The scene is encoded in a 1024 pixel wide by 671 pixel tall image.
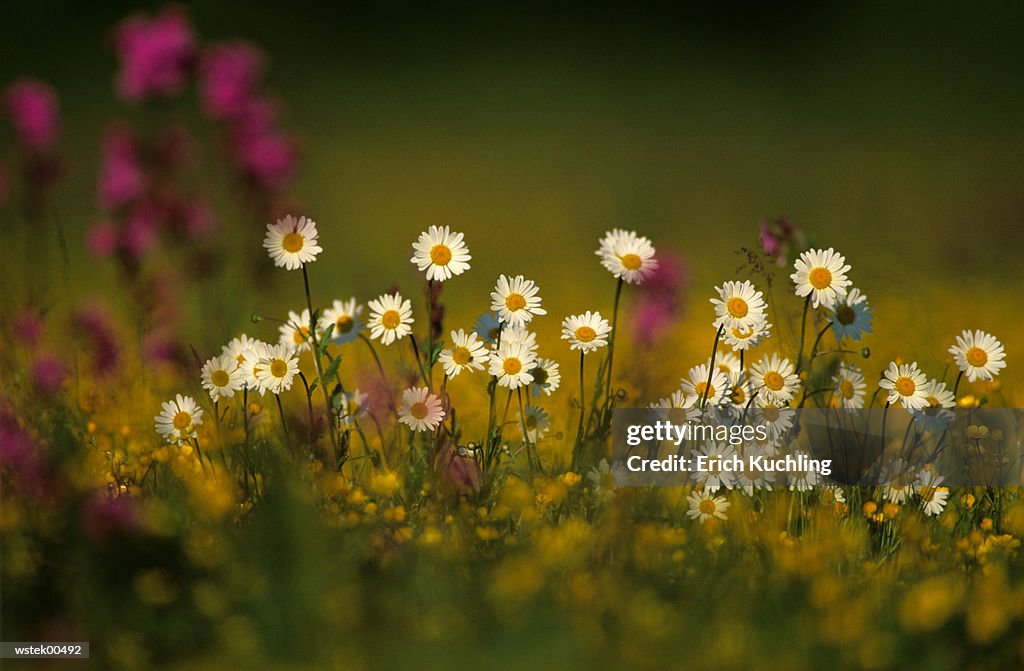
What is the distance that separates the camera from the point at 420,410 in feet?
7.61

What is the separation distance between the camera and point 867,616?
1.86 m

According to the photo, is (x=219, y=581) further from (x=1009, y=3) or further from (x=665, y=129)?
(x=1009, y=3)

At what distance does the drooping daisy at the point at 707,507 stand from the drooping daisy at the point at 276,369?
93 cm

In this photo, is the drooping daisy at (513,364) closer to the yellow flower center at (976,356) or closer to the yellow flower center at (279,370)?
the yellow flower center at (279,370)

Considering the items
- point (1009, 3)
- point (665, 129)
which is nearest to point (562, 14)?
point (665, 129)

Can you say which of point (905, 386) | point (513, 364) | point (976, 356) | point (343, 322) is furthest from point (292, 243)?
point (976, 356)

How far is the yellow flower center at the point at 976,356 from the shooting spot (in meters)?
2.36

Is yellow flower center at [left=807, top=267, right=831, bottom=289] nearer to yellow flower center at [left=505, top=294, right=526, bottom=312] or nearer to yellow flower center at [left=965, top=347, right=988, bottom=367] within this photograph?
yellow flower center at [left=965, top=347, right=988, bottom=367]

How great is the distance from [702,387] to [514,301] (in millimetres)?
486

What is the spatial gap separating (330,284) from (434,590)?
480cm

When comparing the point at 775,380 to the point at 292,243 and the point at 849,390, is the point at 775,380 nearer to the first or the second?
the point at 849,390

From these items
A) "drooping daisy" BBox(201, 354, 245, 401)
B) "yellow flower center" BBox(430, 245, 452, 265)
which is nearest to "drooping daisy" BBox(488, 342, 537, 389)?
"yellow flower center" BBox(430, 245, 452, 265)

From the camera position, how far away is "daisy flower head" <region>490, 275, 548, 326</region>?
2.28 metres

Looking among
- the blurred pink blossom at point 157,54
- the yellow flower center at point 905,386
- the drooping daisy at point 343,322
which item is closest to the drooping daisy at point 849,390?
the yellow flower center at point 905,386
